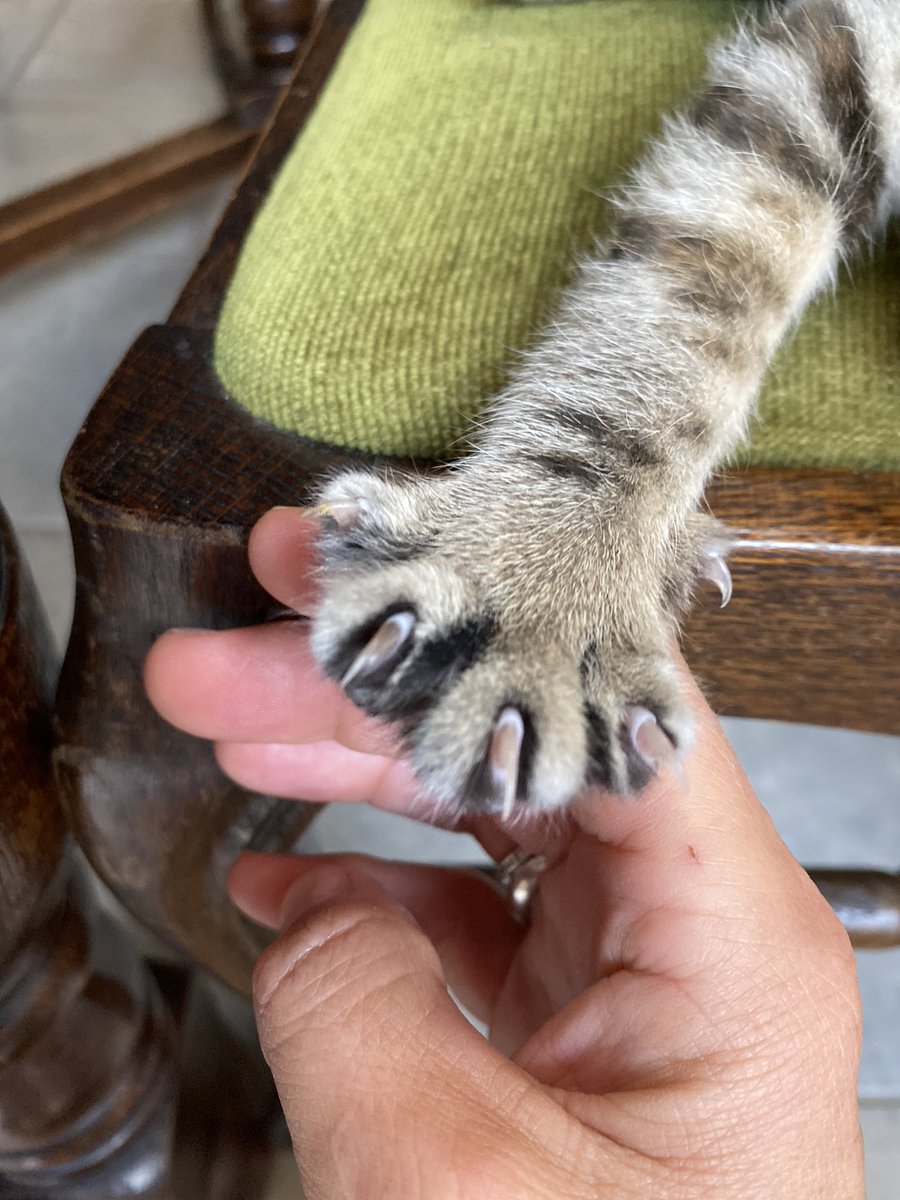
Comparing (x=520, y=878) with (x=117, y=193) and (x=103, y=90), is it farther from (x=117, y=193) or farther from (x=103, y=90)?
(x=103, y=90)

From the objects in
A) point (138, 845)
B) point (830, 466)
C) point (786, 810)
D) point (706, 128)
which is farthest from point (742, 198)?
point (786, 810)

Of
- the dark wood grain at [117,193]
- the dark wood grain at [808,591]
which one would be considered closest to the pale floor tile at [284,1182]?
the dark wood grain at [808,591]

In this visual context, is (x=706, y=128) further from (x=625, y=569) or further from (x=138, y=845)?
(x=138, y=845)

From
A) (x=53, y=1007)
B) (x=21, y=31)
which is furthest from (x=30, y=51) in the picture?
(x=53, y=1007)

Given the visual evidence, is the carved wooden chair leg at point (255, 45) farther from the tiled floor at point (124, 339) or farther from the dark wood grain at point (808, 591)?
the dark wood grain at point (808, 591)

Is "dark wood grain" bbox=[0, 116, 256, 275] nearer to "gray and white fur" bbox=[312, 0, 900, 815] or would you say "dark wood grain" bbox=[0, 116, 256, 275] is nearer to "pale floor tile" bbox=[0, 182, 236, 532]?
"pale floor tile" bbox=[0, 182, 236, 532]
